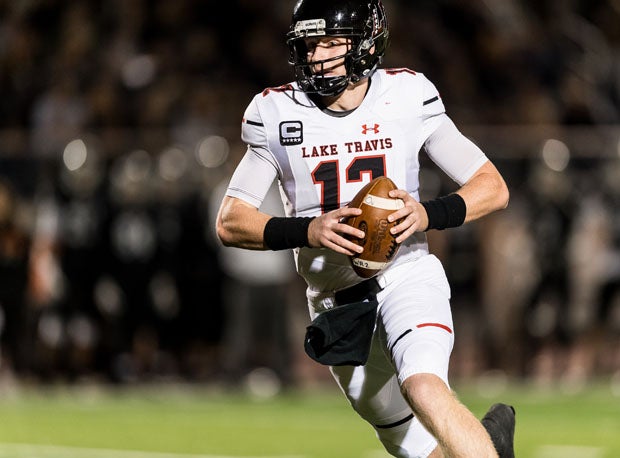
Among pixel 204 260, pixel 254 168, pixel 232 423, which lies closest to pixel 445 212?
pixel 254 168

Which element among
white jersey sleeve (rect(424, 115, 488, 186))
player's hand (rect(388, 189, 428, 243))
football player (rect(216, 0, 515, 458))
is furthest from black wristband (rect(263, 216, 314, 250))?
white jersey sleeve (rect(424, 115, 488, 186))

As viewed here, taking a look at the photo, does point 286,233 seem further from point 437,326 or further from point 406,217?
point 437,326

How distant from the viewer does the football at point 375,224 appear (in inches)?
176

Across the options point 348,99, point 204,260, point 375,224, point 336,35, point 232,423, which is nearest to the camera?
point 375,224

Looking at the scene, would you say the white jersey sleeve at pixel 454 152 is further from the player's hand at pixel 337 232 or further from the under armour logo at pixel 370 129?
the player's hand at pixel 337 232

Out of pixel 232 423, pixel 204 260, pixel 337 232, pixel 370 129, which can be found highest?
pixel 204 260

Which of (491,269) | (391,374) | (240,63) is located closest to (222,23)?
(240,63)

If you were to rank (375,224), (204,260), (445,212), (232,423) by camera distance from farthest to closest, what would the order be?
(204,260) < (232,423) < (445,212) < (375,224)

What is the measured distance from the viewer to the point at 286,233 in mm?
4656

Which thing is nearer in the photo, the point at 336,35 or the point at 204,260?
the point at 336,35

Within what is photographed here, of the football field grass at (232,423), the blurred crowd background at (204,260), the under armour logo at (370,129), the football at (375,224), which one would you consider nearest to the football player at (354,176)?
the under armour logo at (370,129)

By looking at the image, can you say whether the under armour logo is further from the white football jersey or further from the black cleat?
the black cleat

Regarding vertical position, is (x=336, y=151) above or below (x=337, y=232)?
above

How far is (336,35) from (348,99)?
10.0 inches
